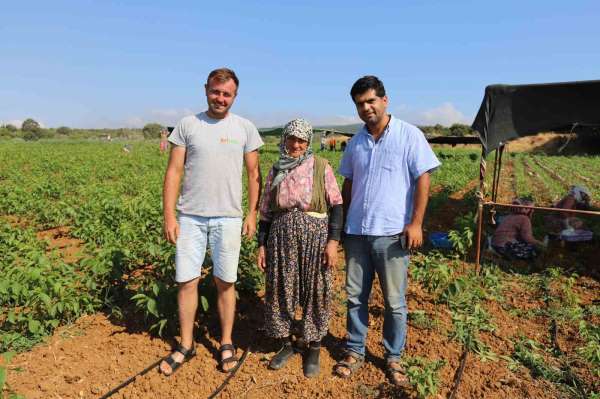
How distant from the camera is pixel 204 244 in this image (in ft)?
8.99

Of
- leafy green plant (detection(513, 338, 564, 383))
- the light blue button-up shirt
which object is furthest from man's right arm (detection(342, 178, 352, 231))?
leafy green plant (detection(513, 338, 564, 383))

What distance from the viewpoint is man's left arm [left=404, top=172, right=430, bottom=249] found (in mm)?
2484

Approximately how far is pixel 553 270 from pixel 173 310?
419cm

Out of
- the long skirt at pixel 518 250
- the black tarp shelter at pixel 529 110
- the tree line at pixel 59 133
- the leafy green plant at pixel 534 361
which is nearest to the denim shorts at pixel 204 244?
the leafy green plant at pixel 534 361

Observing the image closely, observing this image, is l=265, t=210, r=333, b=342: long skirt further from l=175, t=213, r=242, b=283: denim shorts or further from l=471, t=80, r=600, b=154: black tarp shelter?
l=471, t=80, r=600, b=154: black tarp shelter

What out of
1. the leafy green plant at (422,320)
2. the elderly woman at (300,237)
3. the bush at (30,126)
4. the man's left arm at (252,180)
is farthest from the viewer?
the bush at (30,126)

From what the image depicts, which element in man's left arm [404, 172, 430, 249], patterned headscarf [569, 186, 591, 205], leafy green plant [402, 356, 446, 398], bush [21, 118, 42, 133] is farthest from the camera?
bush [21, 118, 42, 133]

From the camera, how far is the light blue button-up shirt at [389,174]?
8.20ft

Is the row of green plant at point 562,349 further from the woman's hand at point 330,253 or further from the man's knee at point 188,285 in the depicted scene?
the man's knee at point 188,285

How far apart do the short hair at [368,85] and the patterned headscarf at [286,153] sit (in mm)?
371

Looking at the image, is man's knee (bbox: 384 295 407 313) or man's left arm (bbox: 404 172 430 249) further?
man's knee (bbox: 384 295 407 313)

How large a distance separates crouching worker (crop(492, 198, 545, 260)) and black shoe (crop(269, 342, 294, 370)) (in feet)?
12.4

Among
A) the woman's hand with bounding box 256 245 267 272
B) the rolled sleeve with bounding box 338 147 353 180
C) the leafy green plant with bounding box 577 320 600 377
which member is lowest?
the leafy green plant with bounding box 577 320 600 377

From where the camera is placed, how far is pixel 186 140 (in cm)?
257
